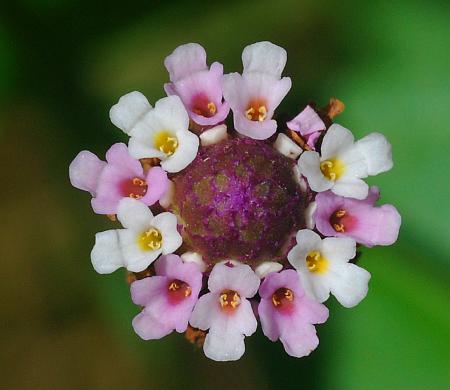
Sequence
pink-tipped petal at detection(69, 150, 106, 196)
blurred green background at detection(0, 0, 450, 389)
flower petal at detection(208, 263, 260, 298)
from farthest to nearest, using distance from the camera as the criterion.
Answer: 1. blurred green background at detection(0, 0, 450, 389)
2. pink-tipped petal at detection(69, 150, 106, 196)
3. flower petal at detection(208, 263, 260, 298)

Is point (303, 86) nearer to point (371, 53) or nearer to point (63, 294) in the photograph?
point (371, 53)

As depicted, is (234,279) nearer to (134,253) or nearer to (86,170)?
(134,253)

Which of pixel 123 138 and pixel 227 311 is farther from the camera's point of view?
pixel 123 138

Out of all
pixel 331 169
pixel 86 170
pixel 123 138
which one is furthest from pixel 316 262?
pixel 123 138

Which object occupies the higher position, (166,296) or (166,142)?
(166,142)

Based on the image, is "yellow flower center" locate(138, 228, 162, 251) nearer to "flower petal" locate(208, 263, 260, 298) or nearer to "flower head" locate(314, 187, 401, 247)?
"flower petal" locate(208, 263, 260, 298)

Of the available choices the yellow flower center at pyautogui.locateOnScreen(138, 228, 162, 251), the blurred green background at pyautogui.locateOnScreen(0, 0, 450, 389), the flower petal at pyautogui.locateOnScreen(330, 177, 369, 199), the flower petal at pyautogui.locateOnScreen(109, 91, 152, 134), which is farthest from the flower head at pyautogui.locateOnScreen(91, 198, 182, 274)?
the blurred green background at pyautogui.locateOnScreen(0, 0, 450, 389)
